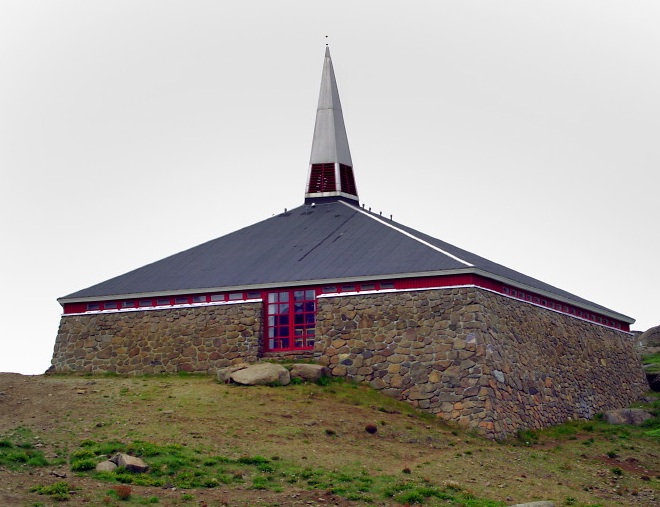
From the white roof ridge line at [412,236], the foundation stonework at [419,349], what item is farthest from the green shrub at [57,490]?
the white roof ridge line at [412,236]

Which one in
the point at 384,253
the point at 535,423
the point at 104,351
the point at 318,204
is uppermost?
the point at 318,204

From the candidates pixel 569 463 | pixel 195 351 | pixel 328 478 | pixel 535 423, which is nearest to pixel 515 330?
pixel 535 423

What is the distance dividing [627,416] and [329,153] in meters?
18.2

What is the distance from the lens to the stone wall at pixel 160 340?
49438 mm

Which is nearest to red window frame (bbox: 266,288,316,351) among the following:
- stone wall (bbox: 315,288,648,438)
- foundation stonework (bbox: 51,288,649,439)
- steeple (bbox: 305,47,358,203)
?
foundation stonework (bbox: 51,288,649,439)

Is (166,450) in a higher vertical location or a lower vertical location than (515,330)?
lower

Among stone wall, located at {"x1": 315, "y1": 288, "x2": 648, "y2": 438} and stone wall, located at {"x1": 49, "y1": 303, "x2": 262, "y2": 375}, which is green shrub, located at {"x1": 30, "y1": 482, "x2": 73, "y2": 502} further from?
stone wall, located at {"x1": 49, "y1": 303, "x2": 262, "y2": 375}

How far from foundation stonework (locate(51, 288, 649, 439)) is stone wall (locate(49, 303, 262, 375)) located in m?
0.04

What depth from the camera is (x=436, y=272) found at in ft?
152

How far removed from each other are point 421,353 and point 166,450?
12.6 m

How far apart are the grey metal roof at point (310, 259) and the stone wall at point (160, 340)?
96 cm

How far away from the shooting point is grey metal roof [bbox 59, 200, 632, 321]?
48.1m

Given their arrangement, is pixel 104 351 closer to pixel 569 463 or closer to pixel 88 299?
pixel 88 299

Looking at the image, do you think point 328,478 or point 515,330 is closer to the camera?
point 328,478
